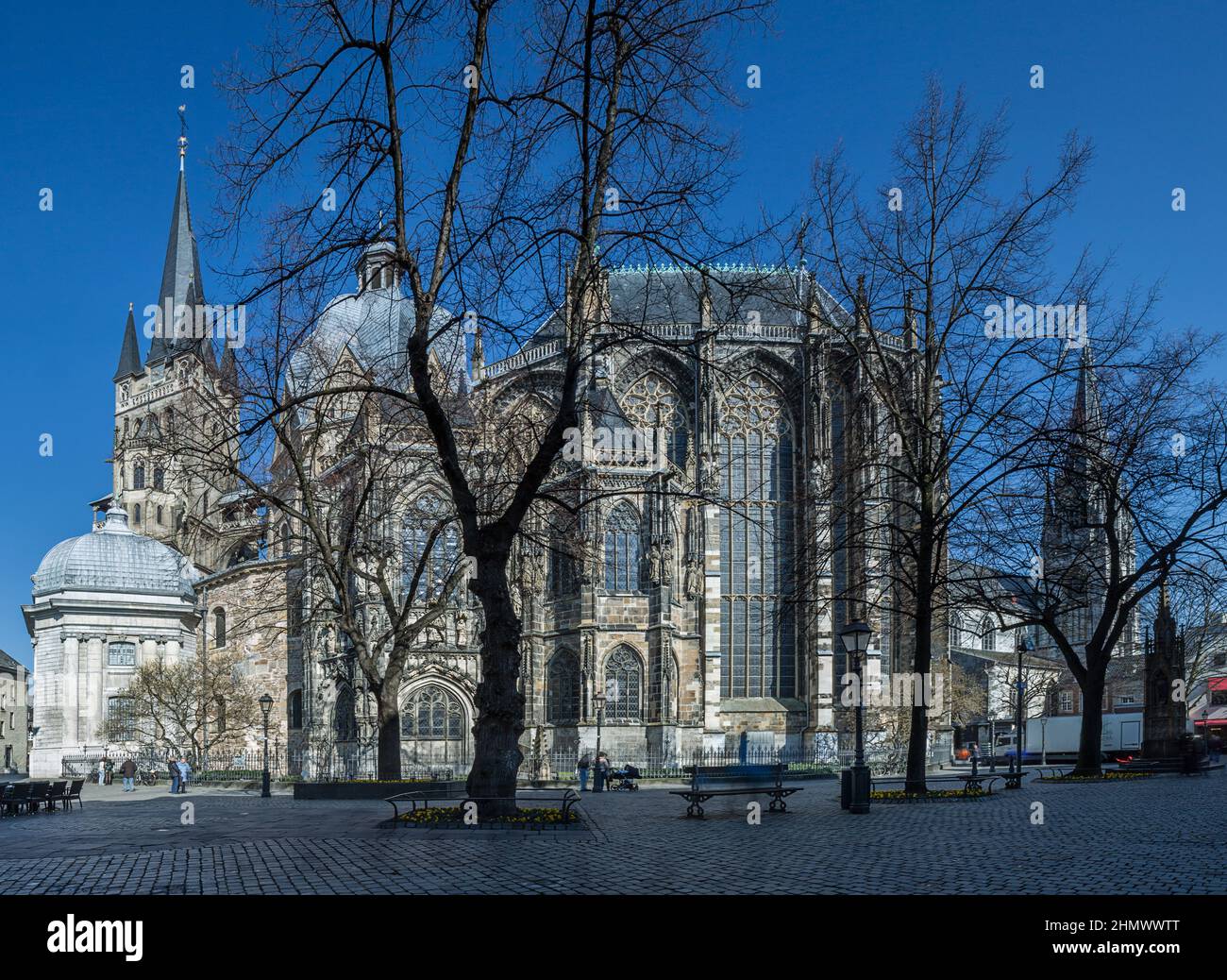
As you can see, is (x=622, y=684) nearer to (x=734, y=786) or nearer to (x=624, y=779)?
(x=624, y=779)

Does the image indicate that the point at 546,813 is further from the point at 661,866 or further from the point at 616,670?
the point at 616,670

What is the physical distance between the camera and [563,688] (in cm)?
4462

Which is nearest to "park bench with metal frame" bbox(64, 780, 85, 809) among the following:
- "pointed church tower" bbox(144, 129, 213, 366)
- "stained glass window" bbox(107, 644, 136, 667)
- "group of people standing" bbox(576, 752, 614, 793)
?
"group of people standing" bbox(576, 752, 614, 793)

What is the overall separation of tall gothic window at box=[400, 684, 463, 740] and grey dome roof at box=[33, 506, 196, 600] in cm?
2181

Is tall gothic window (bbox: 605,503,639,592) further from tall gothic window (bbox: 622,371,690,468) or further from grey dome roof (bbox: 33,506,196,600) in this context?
grey dome roof (bbox: 33,506,196,600)

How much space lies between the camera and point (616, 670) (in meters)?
44.4

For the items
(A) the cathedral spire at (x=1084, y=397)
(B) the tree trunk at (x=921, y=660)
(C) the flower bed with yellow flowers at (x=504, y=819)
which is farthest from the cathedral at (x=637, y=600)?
(C) the flower bed with yellow flowers at (x=504, y=819)

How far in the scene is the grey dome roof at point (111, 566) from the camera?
203 feet

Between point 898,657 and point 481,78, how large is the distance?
125 feet

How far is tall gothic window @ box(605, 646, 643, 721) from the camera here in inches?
1730

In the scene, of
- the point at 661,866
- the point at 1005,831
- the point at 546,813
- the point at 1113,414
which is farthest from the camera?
the point at 1113,414

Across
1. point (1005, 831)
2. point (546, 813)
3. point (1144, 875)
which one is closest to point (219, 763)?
point (546, 813)

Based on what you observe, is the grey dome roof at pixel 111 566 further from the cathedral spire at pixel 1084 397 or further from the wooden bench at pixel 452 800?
the cathedral spire at pixel 1084 397

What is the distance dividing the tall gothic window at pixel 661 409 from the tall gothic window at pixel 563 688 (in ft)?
33.8
